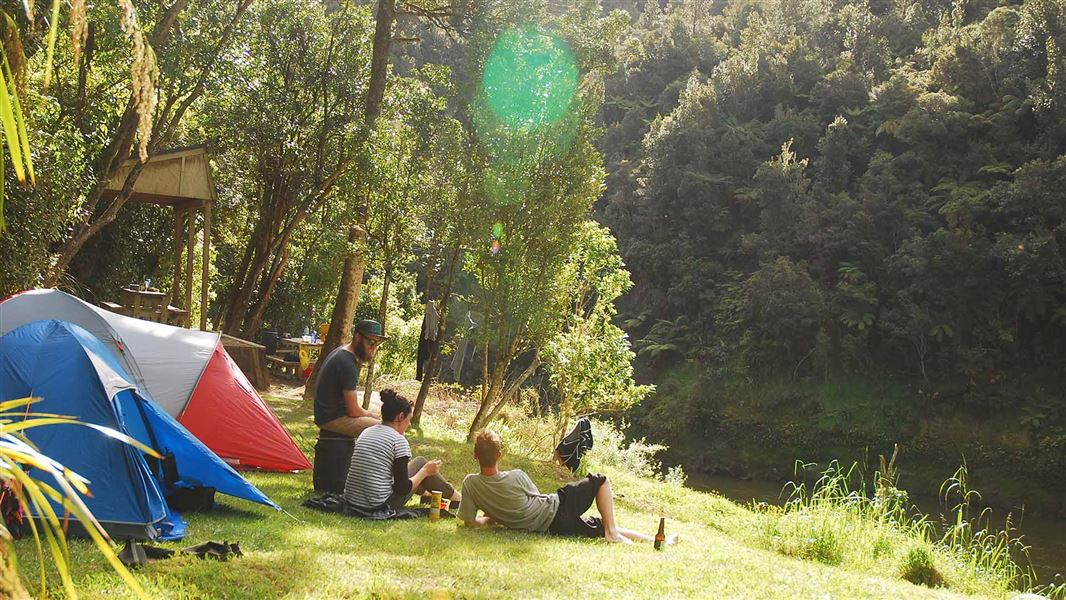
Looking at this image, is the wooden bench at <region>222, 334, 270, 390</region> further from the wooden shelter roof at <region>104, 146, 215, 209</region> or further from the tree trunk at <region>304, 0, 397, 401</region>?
the wooden shelter roof at <region>104, 146, 215, 209</region>

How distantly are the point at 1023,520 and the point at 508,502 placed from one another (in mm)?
21439

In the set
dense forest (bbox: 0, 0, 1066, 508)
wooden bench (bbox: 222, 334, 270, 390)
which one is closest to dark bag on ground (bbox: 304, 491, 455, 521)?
dense forest (bbox: 0, 0, 1066, 508)

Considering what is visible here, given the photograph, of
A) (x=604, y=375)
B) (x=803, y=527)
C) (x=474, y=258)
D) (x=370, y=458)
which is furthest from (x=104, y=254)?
(x=803, y=527)

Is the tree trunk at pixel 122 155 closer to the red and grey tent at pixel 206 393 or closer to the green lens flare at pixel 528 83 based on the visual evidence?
the red and grey tent at pixel 206 393

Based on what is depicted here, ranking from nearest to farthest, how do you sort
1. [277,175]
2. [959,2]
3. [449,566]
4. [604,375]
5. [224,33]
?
[449,566] → [224,33] → [604,375] → [277,175] → [959,2]

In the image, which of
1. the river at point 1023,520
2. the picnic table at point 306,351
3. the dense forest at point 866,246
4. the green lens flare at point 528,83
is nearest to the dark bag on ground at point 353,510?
the green lens flare at point 528,83

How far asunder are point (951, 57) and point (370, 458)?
31.7 meters

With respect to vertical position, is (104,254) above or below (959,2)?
below

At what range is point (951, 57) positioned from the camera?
31.8 meters

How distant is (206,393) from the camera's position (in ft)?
24.2

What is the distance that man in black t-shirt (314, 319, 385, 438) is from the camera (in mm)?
6684

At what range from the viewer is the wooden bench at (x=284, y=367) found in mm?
18294

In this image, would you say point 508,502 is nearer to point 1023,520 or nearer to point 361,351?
point 361,351

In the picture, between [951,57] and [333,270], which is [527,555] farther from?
[951,57]
